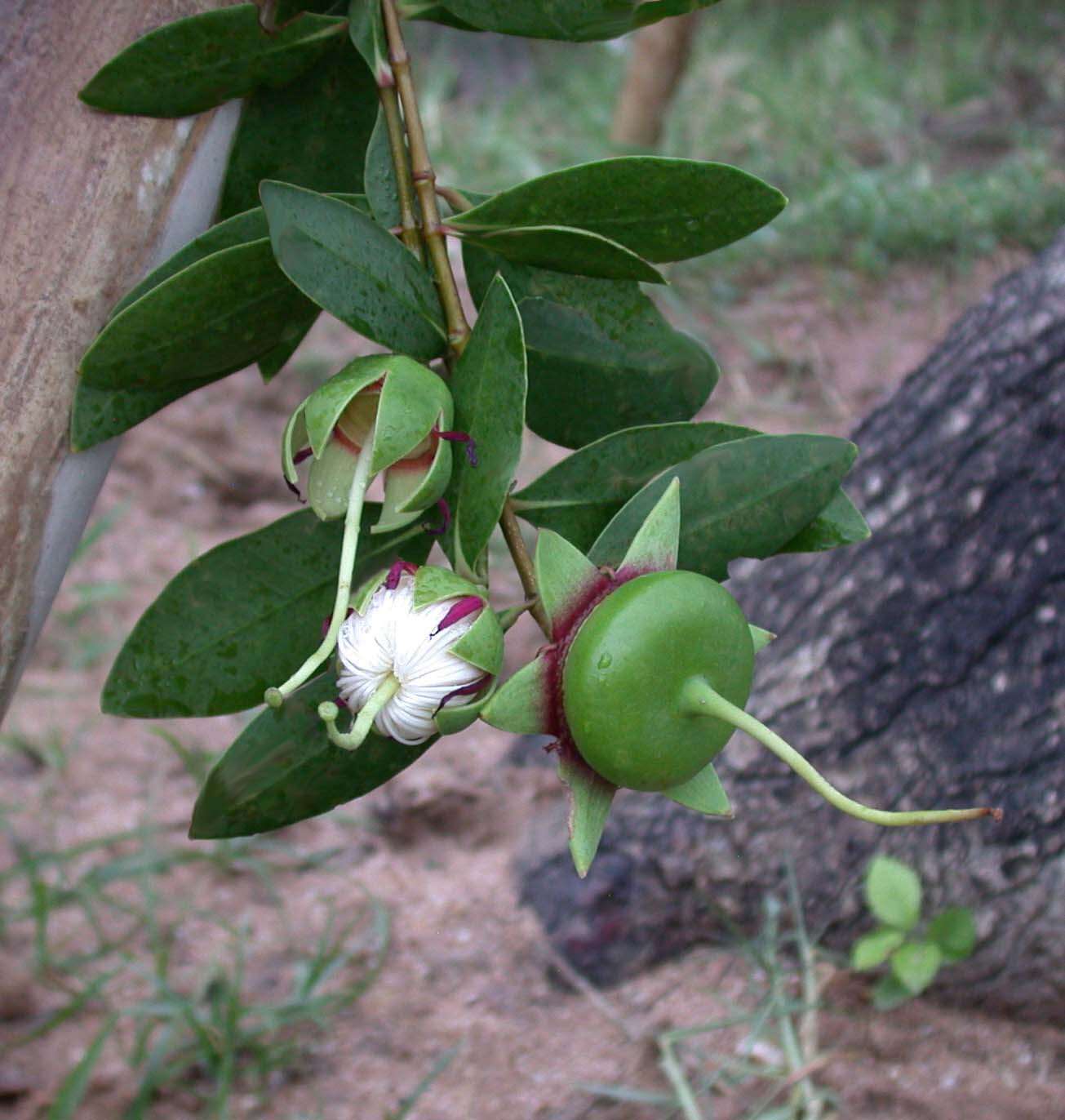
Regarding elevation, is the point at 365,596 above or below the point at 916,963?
above

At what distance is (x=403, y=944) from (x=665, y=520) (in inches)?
33.4

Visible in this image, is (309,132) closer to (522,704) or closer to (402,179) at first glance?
(402,179)

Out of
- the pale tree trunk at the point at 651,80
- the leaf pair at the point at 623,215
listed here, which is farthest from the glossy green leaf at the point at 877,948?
the pale tree trunk at the point at 651,80

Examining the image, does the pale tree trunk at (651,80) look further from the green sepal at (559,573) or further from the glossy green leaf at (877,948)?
the green sepal at (559,573)

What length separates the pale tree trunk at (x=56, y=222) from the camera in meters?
0.59

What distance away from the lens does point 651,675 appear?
458 mm

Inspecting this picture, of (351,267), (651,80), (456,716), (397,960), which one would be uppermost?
(351,267)

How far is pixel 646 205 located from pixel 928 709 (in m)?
0.66

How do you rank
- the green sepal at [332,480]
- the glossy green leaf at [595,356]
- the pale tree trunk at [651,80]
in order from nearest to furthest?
the green sepal at [332,480], the glossy green leaf at [595,356], the pale tree trunk at [651,80]

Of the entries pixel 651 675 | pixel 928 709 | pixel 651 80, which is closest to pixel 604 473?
pixel 651 675

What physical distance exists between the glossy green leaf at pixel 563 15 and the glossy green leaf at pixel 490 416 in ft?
0.54

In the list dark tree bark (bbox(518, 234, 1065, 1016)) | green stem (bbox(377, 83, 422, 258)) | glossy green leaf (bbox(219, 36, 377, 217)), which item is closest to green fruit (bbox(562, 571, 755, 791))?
green stem (bbox(377, 83, 422, 258))

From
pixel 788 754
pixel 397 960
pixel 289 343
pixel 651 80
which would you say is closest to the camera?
pixel 788 754

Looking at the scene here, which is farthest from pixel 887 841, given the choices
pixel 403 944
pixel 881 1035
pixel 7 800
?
pixel 7 800
